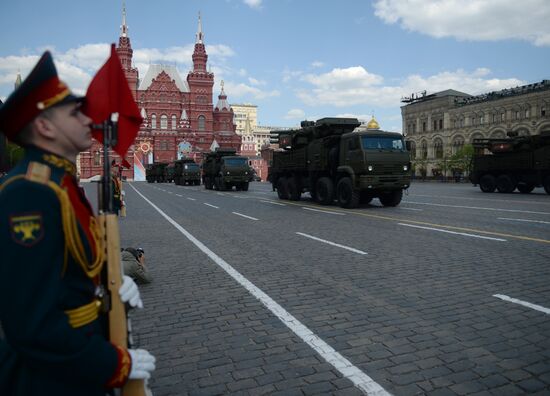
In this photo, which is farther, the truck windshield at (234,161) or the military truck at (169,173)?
the military truck at (169,173)

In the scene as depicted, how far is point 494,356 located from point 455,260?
3687 millimetres

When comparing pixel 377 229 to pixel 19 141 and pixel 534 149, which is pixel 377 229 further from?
pixel 534 149

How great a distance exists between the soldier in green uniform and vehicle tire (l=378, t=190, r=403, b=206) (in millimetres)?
16219

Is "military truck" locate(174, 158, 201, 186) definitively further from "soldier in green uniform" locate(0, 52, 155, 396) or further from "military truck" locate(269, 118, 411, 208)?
"soldier in green uniform" locate(0, 52, 155, 396)

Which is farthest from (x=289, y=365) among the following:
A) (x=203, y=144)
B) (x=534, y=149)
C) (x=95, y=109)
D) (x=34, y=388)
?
(x=203, y=144)

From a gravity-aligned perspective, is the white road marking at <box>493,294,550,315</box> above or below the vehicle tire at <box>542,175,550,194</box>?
below

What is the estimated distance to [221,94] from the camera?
106438 millimetres

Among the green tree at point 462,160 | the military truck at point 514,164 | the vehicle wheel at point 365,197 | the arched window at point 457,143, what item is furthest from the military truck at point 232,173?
the arched window at point 457,143

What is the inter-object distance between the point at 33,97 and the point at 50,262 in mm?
602

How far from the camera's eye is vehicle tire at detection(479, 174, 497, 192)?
26.4 meters

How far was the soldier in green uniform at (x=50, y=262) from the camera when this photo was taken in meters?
1.43

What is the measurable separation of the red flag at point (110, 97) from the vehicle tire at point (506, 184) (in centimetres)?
2742

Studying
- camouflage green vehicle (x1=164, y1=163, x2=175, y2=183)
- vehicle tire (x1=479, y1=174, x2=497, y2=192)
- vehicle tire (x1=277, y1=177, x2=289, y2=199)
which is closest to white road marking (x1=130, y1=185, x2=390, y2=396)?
vehicle tire (x1=277, y1=177, x2=289, y2=199)

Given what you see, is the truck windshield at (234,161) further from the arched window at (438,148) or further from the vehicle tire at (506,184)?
the arched window at (438,148)
